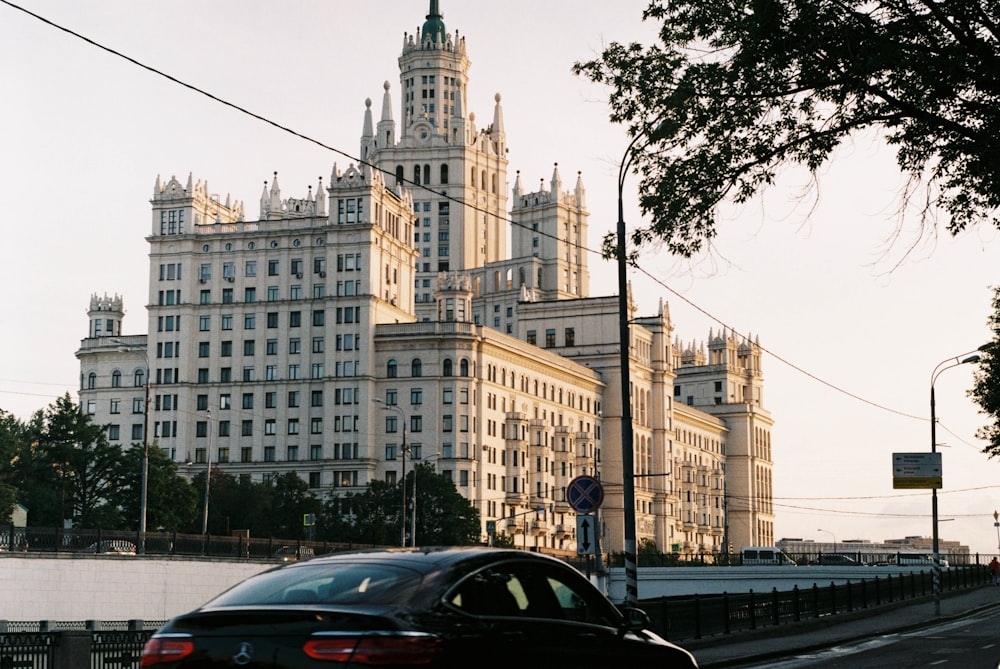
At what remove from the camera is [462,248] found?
634 feet

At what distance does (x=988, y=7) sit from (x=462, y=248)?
6967 inches

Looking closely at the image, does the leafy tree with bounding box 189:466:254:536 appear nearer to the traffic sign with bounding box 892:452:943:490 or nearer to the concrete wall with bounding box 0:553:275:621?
the concrete wall with bounding box 0:553:275:621

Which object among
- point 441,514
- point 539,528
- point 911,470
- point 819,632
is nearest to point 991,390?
point 911,470

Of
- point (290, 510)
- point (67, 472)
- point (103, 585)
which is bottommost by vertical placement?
point (103, 585)

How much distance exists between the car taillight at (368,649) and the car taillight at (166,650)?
0.83m

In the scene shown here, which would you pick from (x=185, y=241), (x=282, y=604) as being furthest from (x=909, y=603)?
(x=185, y=241)

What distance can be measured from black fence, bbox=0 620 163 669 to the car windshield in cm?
1031

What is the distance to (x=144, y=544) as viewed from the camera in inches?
2608

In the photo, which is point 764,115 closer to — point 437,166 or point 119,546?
point 119,546

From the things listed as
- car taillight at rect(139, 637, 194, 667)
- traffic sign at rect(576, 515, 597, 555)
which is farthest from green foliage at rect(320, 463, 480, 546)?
car taillight at rect(139, 637, 194, 667)

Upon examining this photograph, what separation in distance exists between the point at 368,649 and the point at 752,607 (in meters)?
26.3

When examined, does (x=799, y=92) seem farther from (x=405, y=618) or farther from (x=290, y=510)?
(x=290, y=510)

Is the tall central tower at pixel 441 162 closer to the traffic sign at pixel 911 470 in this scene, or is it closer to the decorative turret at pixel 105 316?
the decorative turret at pixel 105 316

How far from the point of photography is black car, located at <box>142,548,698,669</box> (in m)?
8.19
